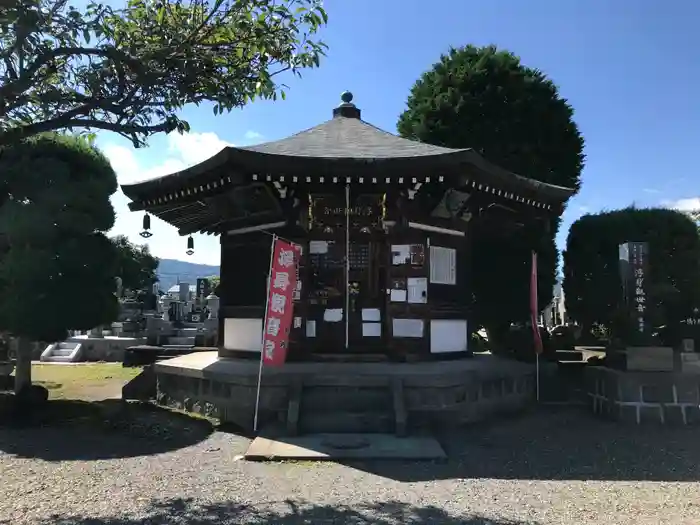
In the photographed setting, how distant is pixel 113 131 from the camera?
5.67 meters

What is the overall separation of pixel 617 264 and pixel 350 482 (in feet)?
32.6

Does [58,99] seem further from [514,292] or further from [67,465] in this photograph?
[514,292]

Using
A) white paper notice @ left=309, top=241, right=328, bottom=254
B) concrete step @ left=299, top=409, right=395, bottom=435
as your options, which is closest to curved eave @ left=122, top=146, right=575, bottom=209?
white paper notice @ left=309, top=241, right=328, bottom=254

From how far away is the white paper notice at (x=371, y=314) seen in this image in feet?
34.9

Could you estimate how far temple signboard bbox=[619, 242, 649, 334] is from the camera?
999cm

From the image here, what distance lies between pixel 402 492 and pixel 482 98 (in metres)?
14.3

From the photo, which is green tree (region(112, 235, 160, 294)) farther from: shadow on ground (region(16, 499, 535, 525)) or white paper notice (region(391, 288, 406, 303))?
shadow on ground (region(16, 499, 535, 525))

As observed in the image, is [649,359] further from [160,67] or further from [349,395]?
[160,67]

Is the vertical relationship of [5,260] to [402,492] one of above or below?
above

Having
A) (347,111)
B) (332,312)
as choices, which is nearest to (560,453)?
(332,312)

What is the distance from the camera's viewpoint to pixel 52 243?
10914 mm

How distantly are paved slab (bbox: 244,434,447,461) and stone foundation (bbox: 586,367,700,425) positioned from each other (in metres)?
3.98

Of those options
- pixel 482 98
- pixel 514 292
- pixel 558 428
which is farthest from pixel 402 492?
pixel 482 98

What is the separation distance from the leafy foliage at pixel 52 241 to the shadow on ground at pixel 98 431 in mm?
1617
